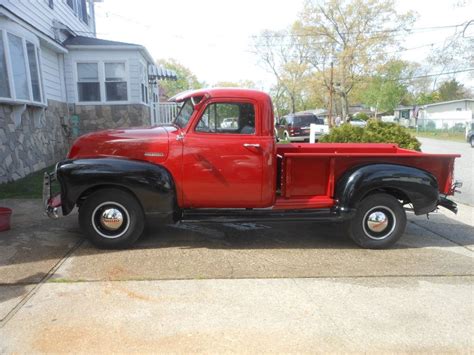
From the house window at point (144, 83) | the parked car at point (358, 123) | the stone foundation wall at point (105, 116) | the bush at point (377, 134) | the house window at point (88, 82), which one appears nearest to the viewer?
the bush at point (377, 134)

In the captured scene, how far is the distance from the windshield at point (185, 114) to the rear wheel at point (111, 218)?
1.14m

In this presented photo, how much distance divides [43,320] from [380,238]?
400cm

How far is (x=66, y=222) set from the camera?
6.16 m

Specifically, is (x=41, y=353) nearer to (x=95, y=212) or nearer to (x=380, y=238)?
(x=95, y=212)

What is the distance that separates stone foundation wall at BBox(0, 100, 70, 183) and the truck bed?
6763mm

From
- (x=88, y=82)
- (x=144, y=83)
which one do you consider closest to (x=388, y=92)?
(x=144, y=83)

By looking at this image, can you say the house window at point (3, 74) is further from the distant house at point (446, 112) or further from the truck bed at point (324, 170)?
the distant house at point (446, 112)

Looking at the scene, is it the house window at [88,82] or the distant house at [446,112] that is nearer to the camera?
the house window at [88,82]

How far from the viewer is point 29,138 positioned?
10.3 metres

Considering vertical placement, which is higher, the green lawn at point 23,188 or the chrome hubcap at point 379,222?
the chrome hubcap at point 379,222

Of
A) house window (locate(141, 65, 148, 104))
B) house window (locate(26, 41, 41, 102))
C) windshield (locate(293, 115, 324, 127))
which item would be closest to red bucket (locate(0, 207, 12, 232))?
house window (locate(26, 41, 41, 102))

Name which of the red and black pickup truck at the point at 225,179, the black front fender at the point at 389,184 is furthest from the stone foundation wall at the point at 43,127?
the black front fender at the point at 389,184

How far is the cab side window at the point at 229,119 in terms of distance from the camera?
4.98 metres

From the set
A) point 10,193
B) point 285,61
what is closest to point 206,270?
point 10,193
